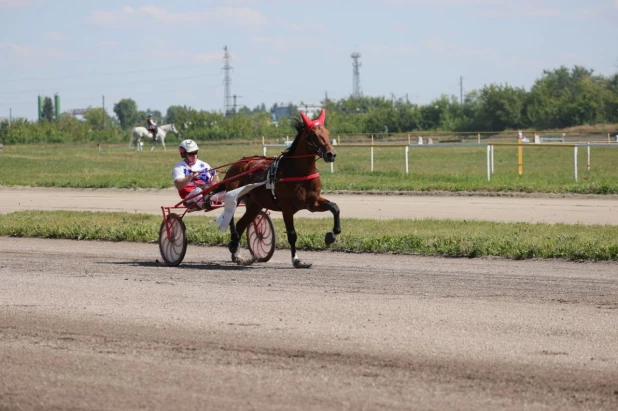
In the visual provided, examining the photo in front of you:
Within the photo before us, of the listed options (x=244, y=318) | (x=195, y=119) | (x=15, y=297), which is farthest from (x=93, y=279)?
(x=195, y=119)

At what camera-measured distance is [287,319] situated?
8398 mm

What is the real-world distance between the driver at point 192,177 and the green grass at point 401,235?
50.1 inches

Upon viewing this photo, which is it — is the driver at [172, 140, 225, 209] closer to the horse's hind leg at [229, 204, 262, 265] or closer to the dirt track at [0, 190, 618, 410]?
the horse's hind leg at [229, 204, 262, 265]

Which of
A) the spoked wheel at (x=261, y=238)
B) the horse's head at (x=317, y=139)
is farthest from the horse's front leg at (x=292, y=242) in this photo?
the horse's head at (x=317, y=139)

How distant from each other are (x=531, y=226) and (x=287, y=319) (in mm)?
8188

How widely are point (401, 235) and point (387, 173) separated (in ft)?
55.3

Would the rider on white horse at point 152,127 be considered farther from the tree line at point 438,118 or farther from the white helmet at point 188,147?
the white helmet at point 188,147

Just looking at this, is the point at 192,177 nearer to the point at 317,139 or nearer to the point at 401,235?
the point at 317,139

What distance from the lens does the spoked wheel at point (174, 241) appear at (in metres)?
12.7

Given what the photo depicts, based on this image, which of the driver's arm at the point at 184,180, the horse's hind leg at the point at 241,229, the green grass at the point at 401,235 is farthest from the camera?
the green grass at the point at 401,235

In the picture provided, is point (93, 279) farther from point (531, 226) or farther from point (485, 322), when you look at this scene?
point (531, 226)

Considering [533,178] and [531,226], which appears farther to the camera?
[533,178]

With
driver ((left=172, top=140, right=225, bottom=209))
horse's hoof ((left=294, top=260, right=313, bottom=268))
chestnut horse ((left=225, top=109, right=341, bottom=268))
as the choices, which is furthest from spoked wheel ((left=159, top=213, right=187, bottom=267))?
horse's hoof ((left=294, top=260, right=313, bottom=268))

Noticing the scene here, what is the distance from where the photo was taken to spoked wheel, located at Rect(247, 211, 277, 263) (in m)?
12.8
